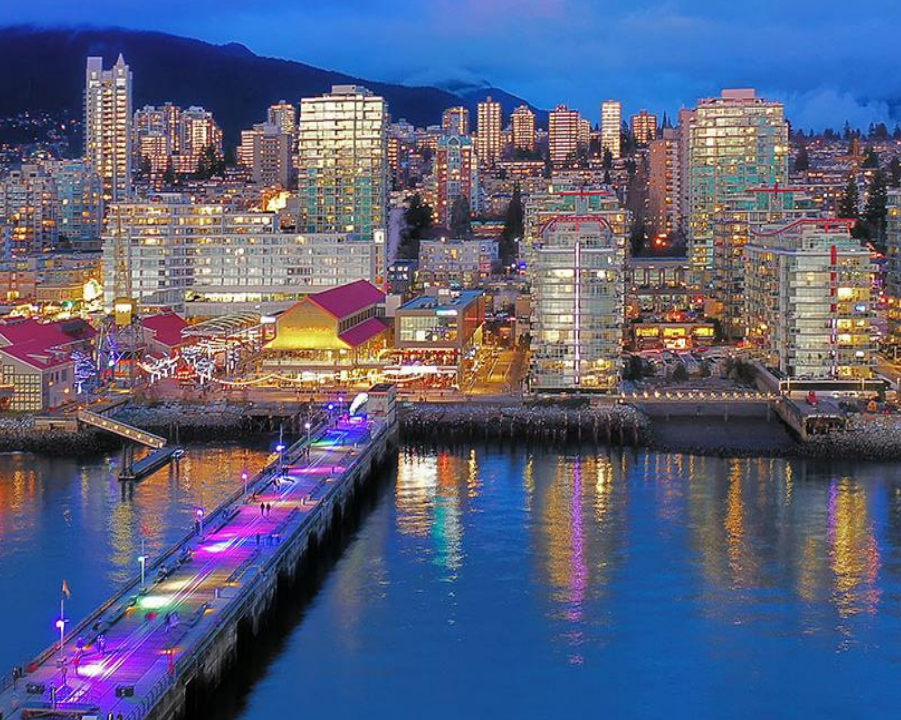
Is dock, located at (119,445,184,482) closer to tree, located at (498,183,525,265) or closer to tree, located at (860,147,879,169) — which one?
tree, located at (498,183,525,265)

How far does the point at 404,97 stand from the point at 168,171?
185ft

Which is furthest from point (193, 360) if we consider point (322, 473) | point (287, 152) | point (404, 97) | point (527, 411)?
point (404, 97)

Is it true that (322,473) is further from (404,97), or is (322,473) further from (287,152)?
(404,97)

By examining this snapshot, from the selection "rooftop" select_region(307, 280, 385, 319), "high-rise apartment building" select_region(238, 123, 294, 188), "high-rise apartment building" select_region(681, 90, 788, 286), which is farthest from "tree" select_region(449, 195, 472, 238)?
"rooftop" select_region(307, 280, 385, 319)

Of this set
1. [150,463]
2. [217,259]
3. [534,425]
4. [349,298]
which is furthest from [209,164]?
[150,463]

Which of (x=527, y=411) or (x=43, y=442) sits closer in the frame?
(x=43, y=442)

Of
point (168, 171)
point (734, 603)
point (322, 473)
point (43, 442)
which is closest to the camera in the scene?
point (734, 603)

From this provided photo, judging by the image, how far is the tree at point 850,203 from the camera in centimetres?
5262

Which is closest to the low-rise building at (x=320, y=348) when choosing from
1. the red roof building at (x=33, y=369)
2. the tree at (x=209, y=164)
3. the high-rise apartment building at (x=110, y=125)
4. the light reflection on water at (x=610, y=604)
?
the red roof building at (x=33, y=369)

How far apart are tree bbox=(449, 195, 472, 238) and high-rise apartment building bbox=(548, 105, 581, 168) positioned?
25.9 meters

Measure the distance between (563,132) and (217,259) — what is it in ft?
183

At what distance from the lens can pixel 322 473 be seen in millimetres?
22578

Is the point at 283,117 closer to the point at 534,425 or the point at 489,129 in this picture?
the point at 489,129

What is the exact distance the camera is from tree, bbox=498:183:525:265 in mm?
58116
